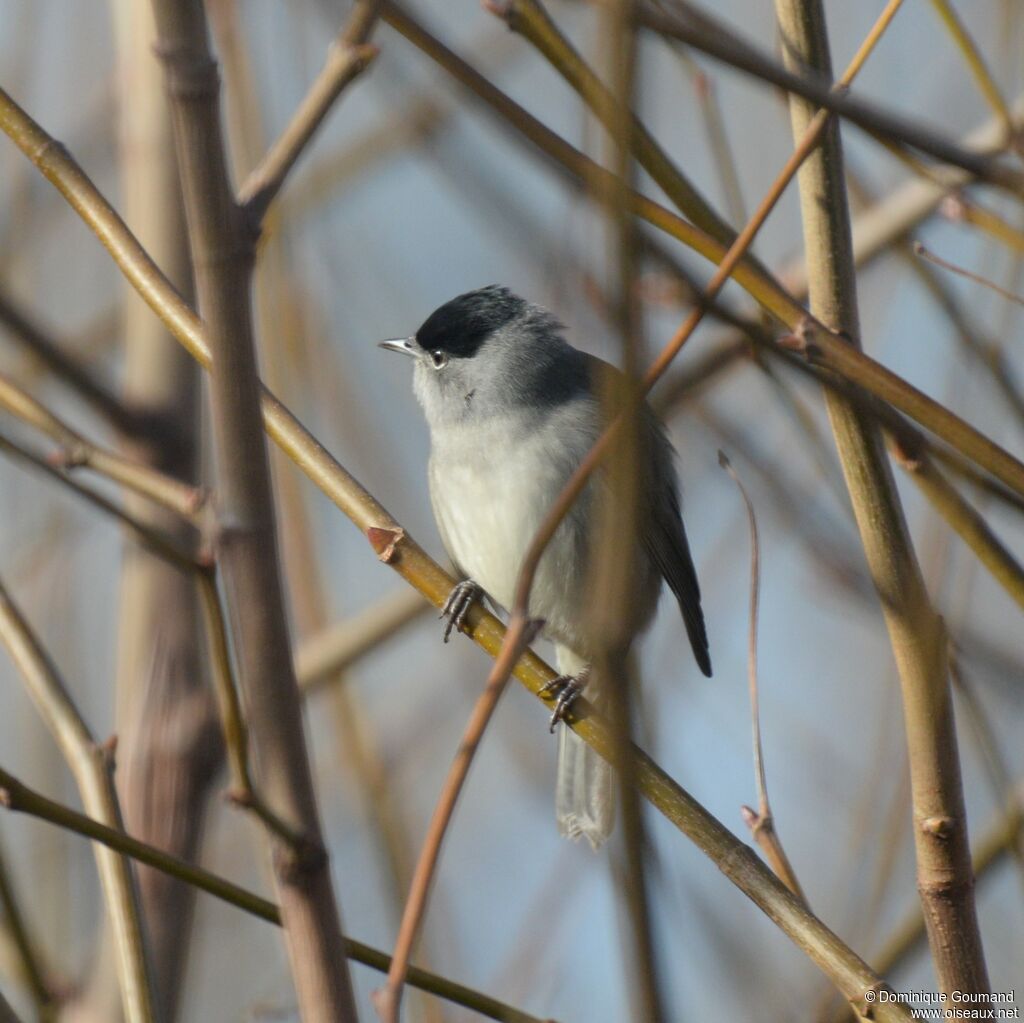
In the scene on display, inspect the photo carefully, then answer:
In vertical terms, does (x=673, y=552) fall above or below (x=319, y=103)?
above

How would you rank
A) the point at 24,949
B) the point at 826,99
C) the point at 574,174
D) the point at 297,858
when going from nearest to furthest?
the point at 826,99, the point at 297,858, the point at 574,174, the point at 24,949

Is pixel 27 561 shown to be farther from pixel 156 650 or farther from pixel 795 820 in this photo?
pixel 795 820

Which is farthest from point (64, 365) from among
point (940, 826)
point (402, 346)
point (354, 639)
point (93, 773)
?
point (940, 826)

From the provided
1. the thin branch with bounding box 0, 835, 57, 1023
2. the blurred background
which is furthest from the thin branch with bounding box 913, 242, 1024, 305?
the thin branch with bounding box 0, 835, 57, 1023

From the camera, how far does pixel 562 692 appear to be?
2.84 m

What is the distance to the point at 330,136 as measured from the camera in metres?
5.32

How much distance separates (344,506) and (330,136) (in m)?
3.72

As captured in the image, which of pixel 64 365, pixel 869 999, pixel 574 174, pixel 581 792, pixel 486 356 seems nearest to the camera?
pixel 574 174

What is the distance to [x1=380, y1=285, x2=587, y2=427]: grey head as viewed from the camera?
3.89 meters

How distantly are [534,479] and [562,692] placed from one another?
0.81m

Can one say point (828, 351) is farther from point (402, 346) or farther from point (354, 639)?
point (402, 346)

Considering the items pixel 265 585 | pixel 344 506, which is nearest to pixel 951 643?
pixel 344 506

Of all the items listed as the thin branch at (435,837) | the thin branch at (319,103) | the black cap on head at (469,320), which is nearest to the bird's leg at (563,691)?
the thin branch at (435,837)

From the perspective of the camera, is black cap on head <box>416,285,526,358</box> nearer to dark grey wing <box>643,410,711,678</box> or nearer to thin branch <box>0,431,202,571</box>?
dark grey wing <box>643,410,711,678</box>
